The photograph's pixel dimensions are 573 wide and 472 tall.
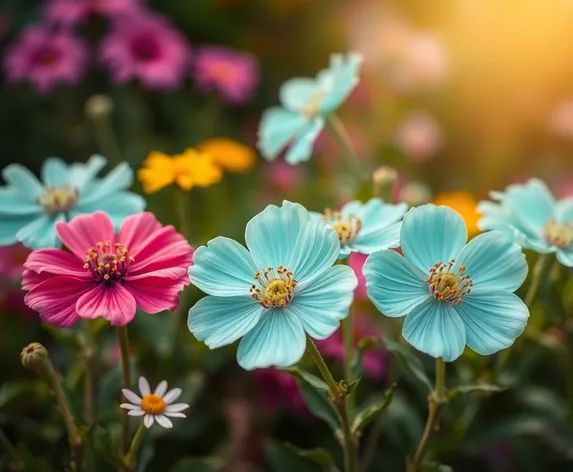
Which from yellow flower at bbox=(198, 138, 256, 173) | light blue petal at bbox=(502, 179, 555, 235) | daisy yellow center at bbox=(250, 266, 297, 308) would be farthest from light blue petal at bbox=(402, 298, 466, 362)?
yellow flower at bbox=(198, 138, 256, 173)

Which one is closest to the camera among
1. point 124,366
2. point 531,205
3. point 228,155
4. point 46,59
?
point 124,366

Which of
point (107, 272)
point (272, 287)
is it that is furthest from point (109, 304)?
point (272, 287)

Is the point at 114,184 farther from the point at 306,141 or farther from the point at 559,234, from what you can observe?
the point at 559,234

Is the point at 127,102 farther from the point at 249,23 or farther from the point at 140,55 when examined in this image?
the point at 249,23

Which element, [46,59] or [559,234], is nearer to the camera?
[559,234]

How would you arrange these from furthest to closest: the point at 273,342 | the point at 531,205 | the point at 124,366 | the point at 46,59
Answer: the point at 46,59 → the point at 531,205 → the point at 124,366 → the point at 273,342

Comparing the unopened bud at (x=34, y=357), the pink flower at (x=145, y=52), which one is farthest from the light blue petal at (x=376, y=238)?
the pink flower at (x=145, y=52)

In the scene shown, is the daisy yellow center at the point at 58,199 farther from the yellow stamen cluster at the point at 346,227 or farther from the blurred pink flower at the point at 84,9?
the blurred pink flower at the point at 84,9
